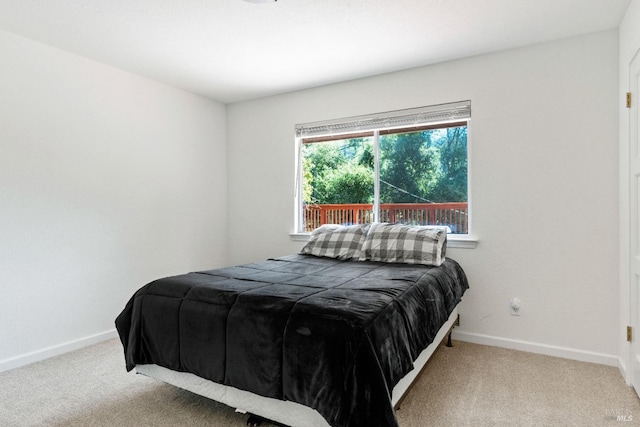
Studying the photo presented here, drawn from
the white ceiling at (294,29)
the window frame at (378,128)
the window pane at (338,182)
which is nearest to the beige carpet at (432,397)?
the window frame at (378,128)

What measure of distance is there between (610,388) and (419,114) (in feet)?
7.85

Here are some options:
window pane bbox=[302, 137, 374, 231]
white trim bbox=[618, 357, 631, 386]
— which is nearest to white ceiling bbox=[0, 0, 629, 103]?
window pane bbox=[302, 137, 374, 231]

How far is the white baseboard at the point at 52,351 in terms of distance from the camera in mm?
2588

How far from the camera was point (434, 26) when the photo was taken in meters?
2.54

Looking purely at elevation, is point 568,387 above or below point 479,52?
Result: below

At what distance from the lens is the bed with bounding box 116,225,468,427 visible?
1.43 metres

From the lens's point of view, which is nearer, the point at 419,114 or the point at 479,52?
the point at 479,52

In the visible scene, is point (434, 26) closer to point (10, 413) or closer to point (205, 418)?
point (205, 418)

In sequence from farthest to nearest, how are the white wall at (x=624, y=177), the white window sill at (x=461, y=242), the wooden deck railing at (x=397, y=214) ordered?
the wooden deck railing at (x=397, y=214)
the white window sill at (x=461, y=242)
the white wall at (x=624, y=177)

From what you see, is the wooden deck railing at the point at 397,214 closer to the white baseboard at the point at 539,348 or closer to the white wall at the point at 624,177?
the white baseboard at the point at 539,348

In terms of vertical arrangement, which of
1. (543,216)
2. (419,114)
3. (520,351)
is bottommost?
(520,351)

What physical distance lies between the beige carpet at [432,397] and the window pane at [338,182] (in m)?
1.63

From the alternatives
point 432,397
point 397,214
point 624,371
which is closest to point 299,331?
point 432,397

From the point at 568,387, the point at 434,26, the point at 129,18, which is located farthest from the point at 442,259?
the point at 129,18
